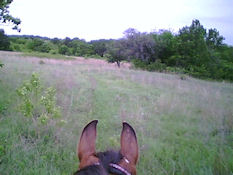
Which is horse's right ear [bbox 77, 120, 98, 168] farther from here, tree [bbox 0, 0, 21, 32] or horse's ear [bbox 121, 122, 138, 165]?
tree [bbox 0, 0, 21, 32]

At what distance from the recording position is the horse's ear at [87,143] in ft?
4.47

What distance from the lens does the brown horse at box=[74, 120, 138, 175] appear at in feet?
3.78

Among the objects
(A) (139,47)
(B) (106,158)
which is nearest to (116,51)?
(A) (139,47)

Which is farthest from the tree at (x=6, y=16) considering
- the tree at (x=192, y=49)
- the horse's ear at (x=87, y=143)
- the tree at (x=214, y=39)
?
the tree at (x=214, y=39)

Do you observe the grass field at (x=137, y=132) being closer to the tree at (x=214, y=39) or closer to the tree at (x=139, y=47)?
the tree at (x=139, y=47)

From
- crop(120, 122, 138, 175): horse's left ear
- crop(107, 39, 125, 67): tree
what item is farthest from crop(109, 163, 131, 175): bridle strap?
crop(107, 39, 125, 67): tree

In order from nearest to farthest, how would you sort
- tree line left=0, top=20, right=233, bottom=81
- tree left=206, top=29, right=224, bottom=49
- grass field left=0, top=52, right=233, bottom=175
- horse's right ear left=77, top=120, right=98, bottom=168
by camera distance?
horse's right ear left=77, top=120, right=98, bottom=168, grass field left=0, top=52, right=233, bottom=175, tree line left=0, top=20, right=233, bottom=81, tree left=206, top=29, right=224, bottom=49

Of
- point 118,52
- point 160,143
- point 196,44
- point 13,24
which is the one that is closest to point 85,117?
point 160,143

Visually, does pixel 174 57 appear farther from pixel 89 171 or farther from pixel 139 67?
pixel 89 171

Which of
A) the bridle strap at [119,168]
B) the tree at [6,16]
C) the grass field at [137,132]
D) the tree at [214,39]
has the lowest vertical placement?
the grass field at [137,132]

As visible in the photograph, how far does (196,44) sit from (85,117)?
23.8 m

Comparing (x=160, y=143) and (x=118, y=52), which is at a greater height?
(x=118, y=52)

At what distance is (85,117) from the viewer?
504cm

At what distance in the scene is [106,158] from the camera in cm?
127
